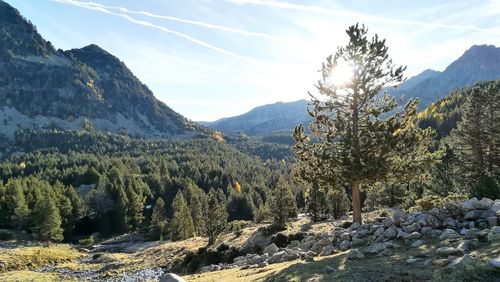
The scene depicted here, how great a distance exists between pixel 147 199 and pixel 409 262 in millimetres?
155425

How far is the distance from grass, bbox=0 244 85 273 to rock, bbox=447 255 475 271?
77938 millimetres

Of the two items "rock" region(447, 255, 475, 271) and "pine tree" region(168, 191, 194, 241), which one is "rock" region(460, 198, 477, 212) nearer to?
"rock" region(447, 255, 475, 271)

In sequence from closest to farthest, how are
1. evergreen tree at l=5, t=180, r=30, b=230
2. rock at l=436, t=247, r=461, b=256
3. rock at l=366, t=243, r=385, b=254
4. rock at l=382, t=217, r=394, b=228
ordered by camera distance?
1. rock at l=436, t=247, r=461, b=256
2. rock at l=366, t=243, r=385, b=254
3. rock at l=382, t=217, r=394, b=228
4. evergreen tree at l=5, t=180, r=30, b=230

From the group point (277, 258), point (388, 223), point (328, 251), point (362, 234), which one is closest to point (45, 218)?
point (277, 258)

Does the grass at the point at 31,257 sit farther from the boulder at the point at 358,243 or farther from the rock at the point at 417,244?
the rock at the point at 417,244

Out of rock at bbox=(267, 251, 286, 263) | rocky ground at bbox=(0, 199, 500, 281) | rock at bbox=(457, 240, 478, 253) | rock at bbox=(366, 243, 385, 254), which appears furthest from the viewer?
rock at bbox=(267, 251, 286, 263)

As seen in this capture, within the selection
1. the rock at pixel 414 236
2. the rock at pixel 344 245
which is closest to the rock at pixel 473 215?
the rock at pixel 414 236

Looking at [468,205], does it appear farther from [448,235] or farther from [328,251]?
[328,251]

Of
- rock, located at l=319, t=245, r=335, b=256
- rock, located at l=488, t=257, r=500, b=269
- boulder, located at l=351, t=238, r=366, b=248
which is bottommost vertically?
rock, located at l=319, t=245, r=335, b=256

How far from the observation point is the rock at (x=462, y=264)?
16516mm

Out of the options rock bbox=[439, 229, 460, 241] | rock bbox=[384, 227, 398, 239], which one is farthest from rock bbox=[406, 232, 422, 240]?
rock bbox=[439, 229, 460, 241]

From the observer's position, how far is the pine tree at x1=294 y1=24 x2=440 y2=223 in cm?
3092

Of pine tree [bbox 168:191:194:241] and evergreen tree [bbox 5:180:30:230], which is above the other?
evergreen tree [bbox 5:180:30:230]

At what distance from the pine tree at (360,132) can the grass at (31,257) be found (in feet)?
220
